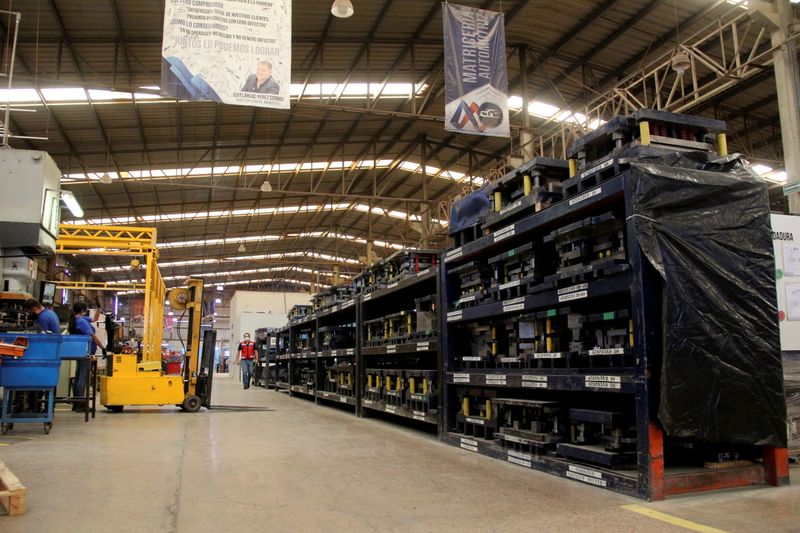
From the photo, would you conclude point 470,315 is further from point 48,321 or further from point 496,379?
point 48,321

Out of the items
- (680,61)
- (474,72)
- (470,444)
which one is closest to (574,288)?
(470,444)

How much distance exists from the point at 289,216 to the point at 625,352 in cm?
2682

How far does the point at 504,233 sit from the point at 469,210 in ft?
3.55

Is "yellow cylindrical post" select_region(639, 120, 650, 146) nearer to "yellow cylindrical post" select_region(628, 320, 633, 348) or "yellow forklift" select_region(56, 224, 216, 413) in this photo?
"yellow cylindrical post" select_region(628, 320, 633, 348)

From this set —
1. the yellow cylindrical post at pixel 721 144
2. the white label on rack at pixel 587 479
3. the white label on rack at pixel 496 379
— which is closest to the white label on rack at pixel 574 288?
the white label on rack at pixel 496 379

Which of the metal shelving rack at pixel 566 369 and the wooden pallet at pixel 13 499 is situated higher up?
the metal shelving rack at pixel 566 369

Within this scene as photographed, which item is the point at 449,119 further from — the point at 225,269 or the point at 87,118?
the point at 225,269

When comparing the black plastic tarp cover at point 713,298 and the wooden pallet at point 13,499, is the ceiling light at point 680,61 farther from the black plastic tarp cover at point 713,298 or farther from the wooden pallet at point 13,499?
the wooden pallet at point 13,499

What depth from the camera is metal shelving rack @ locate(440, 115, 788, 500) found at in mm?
4035

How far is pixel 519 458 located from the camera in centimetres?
523

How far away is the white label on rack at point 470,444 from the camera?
606 cm

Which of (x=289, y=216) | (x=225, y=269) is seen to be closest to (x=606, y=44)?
(x=289, y=216)

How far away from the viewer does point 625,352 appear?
4285mm

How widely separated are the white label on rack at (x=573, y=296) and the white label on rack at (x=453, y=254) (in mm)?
1871
